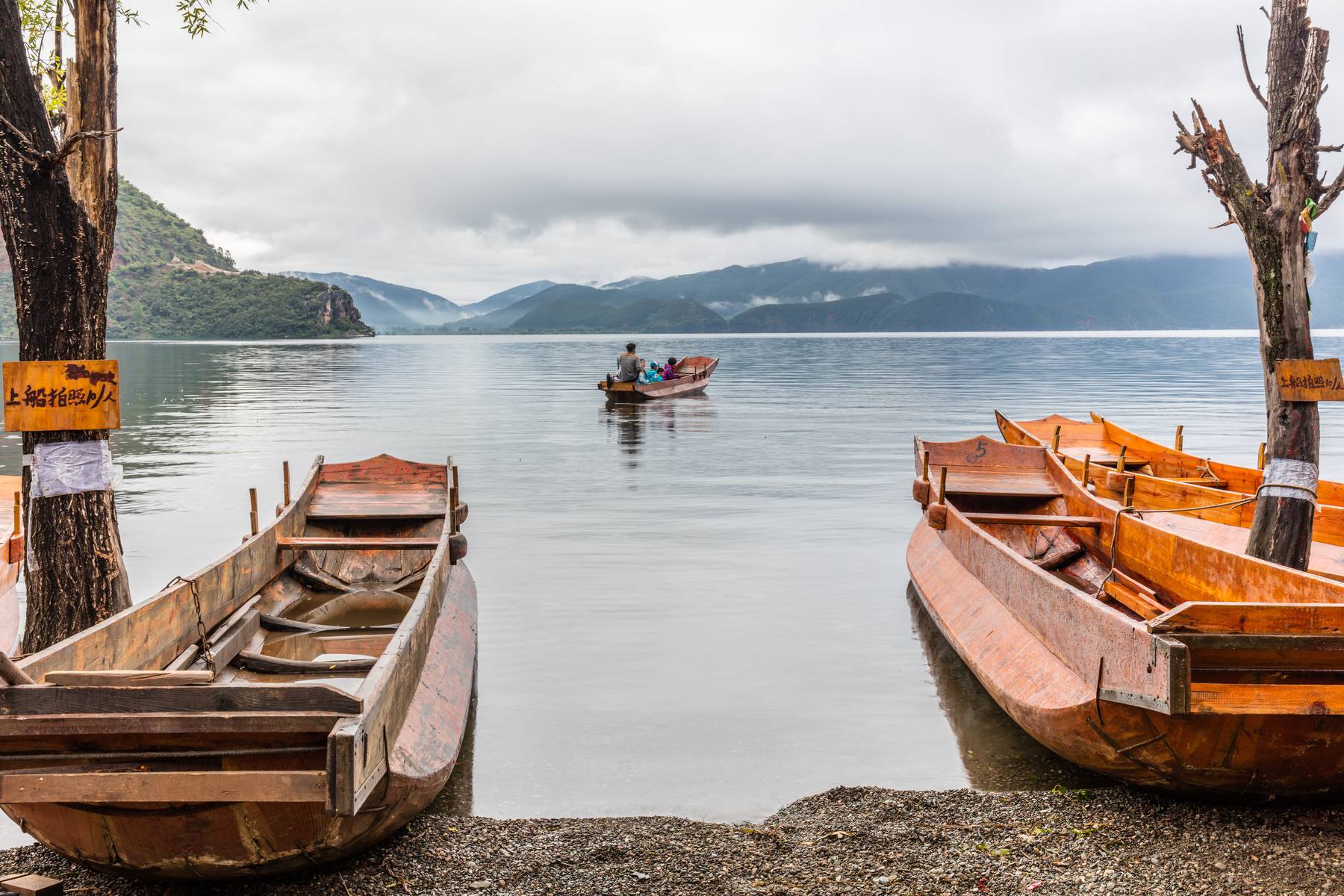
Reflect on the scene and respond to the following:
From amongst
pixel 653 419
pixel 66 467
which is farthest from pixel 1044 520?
pixel 653 419

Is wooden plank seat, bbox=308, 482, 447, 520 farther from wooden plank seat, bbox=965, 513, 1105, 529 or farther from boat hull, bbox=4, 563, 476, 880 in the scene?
boat hull, bbox=4, 563, 476, 880

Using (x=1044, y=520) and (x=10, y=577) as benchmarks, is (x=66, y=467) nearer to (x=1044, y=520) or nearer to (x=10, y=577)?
(x=10, y=577)

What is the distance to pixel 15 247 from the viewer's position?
247 inches

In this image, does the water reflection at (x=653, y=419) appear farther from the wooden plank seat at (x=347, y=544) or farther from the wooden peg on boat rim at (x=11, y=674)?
the wooden peg on boat rim at (x=11, y=674)

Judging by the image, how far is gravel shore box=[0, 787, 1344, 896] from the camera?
15.9 feet

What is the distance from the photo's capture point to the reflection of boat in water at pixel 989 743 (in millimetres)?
6477

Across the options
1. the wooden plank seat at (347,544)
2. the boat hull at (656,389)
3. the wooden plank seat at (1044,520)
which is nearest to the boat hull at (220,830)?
the wooden plank seat at (347,544)

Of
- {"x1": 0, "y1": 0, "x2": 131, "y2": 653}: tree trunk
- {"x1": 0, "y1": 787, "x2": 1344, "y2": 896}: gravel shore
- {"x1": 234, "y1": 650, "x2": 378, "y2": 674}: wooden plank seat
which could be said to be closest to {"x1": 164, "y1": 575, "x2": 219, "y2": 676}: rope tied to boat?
{"x1": 234, "y1": 650, "x2": 378, "y2": 674}: wooden plank seat

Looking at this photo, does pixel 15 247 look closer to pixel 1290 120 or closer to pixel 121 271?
pixel 1290 120

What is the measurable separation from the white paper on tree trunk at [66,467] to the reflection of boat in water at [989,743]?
6.02m

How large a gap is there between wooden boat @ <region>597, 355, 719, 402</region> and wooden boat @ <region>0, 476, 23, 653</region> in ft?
89.3

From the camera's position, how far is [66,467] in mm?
6434

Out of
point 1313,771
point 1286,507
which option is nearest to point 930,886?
point 1313,771

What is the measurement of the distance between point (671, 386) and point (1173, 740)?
1385 inches
